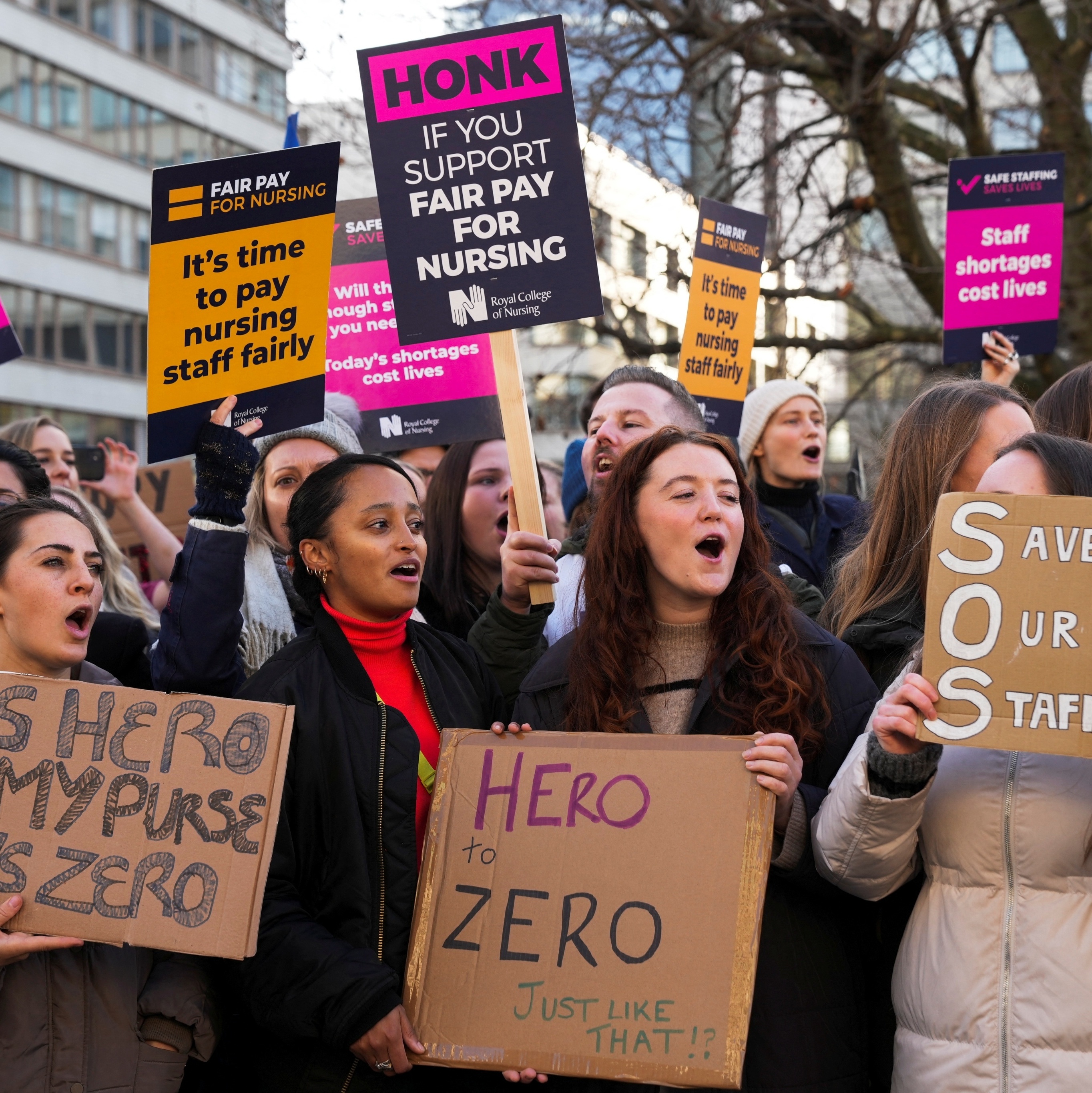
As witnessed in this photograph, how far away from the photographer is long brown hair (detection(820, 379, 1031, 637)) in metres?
2.99

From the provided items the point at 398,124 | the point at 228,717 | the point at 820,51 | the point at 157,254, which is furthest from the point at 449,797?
the point at 820,51

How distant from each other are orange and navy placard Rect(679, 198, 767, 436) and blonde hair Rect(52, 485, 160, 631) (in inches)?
87.4

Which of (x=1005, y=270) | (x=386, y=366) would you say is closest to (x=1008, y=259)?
(x=1005, y=270)

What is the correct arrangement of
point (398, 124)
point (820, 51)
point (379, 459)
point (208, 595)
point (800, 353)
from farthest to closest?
point (800, 353) < point (820, 51) < point (398, 124) < point (379, 459) < point (208, 595)

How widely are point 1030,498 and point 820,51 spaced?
7.50m

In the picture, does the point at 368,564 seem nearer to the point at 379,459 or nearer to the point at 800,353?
the point at 379,459

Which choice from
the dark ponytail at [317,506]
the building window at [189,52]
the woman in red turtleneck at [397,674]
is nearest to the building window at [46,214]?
the building window at [189,52]

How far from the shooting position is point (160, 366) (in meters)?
3.08

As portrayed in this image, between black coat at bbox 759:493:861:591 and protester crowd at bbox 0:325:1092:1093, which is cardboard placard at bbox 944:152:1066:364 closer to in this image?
black coat at bbox 759:493:861:591

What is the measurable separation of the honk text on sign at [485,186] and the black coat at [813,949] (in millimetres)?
1087

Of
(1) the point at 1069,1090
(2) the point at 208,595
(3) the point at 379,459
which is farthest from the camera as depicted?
(3) the point at 379,459

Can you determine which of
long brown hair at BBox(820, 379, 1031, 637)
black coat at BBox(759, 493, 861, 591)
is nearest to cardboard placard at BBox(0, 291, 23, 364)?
black coat at BBox(759, 493, 861, 591)

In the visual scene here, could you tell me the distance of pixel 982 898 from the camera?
2.30 metres

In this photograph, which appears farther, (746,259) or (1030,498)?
(746,259)
